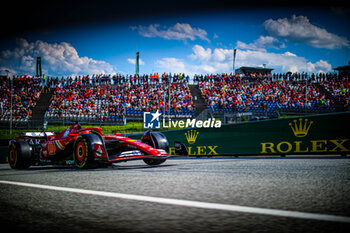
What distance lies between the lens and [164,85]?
34.1m

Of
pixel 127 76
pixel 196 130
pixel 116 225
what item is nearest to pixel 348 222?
pixel 116 225

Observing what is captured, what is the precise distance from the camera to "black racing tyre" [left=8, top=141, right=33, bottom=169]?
9055 millimetres

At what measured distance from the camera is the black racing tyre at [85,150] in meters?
7.11

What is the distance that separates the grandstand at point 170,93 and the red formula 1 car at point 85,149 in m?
17.3

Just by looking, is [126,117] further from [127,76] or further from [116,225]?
[116,225]

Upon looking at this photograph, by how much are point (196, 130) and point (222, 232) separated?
1156 cm

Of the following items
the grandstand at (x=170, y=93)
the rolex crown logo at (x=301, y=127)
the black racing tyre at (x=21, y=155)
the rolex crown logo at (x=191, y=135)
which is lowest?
the black racing tyre at (x=21, y=155)

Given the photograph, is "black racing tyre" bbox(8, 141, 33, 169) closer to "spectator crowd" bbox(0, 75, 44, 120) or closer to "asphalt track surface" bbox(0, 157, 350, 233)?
"asphalt track surface" bbox(0, 157, 350, 233)

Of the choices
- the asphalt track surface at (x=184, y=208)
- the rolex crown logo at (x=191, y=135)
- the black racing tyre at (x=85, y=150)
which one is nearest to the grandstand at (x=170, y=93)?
the rolex crown logo at (x=191, y=135)

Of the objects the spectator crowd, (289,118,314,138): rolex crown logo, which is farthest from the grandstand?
(289,118,314,138): rolex crown logo

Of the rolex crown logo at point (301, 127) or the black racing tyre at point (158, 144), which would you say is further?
the rolex crown logo at point (301, 127)

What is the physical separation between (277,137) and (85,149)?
21.5ft

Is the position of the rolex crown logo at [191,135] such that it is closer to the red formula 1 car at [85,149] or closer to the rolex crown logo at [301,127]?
the rolex crown logo at [301,127]

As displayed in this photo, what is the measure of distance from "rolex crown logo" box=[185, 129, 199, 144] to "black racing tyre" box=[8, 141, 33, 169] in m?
6.51
